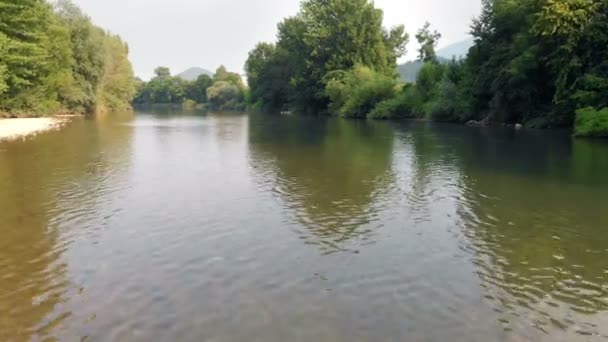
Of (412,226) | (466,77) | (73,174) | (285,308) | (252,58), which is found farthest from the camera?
(252,58)

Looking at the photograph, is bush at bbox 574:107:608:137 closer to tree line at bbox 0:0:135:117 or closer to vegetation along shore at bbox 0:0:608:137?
vegetation along shore at bbox 0:0:608:137

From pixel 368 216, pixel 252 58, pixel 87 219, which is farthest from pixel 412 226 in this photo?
pixel 252 58

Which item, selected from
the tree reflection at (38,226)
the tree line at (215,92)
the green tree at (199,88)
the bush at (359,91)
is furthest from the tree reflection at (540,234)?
the green tree at (199,88)

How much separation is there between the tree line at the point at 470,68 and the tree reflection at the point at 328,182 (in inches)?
682

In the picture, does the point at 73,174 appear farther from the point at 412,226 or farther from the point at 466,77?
the point at 466,77

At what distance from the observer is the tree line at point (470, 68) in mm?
36562

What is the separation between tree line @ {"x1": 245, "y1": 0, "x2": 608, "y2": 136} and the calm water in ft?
70.7

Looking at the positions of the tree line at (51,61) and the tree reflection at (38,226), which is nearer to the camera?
the tree reflection at (38,226)

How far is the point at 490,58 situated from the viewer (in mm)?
47312

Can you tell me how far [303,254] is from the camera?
30.5 feet

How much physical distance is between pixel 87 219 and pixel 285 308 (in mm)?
6794

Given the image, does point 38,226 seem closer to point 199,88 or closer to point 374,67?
point 374,67

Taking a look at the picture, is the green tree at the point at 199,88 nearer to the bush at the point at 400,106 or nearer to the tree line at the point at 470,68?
the tree line at the point at 470,68

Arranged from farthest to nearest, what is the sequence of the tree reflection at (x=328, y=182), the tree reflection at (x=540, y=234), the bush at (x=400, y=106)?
the bush at (x=400, y=106) → the tree reflection at (x=328, y=182) → the tree reflection at (x=540, y=234)
